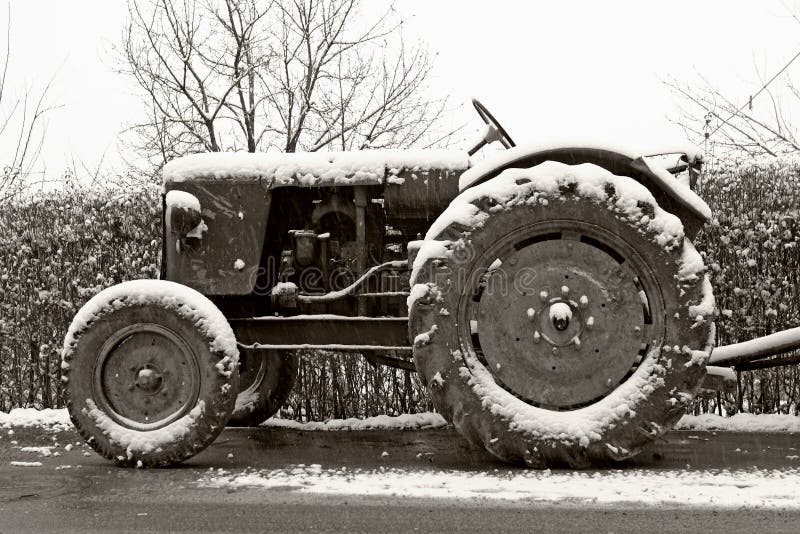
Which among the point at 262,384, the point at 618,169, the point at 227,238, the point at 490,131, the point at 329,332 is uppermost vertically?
the point at 490,131

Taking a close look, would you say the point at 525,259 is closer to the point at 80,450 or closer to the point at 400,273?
the point at 400,273

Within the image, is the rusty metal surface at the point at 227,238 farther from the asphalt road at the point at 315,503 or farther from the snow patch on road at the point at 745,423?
the snow patch on road at the point at 745,423

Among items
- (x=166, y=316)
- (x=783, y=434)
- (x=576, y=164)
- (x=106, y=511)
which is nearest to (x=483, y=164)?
(x=576, y=164)

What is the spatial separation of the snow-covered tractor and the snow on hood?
1 cm

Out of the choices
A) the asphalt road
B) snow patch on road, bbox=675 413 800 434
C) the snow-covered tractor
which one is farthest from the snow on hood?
snow patch on road, bbox=675 413 800 434

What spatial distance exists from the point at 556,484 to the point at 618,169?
169 centimetres

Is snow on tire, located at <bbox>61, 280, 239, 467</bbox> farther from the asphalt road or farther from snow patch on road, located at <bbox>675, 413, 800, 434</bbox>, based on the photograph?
snow patch on road, located at <bbox>675, 413, 800, 434</bbox>

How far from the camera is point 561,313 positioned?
179 inches

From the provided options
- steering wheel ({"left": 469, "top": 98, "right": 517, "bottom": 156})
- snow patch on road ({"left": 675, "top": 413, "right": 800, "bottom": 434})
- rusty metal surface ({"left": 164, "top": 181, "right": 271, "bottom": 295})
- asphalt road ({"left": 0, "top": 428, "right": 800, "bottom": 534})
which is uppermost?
steering wheel ({"left": 469, "top": 98, "right": 517, "bottom": 156})

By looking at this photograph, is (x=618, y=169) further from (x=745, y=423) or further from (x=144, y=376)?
(x=144, y=376)

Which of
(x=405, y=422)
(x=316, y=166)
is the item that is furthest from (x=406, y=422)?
(x=316, y=166)

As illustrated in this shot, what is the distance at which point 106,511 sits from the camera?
384 centimetres

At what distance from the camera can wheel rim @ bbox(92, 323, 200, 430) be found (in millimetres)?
4836

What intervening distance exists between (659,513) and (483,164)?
1.97 metres
